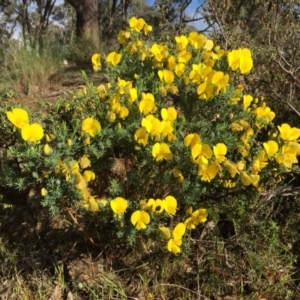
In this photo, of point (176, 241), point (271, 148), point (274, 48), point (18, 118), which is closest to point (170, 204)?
point (176, 241)

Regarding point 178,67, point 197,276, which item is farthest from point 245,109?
point 197,276

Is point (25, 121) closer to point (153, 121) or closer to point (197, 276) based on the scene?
point (153, 121)

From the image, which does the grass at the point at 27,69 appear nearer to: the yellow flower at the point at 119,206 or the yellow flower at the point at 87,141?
the yellow flower at the point at 87,141

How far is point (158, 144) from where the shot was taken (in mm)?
1817

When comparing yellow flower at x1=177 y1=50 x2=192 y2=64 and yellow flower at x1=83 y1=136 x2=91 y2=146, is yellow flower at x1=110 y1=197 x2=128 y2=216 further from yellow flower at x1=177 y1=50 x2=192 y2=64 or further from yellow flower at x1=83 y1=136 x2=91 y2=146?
yellow flower at x1=177 y1=50 x2=192 y2=64

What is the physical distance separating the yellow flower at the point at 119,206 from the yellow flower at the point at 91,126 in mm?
306

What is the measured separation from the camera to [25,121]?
5.90 ft

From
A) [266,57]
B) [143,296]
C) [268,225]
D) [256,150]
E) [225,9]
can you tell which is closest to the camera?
[256,150]

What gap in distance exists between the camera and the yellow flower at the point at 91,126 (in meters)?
1.86

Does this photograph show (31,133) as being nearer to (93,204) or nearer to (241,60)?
(93,204)

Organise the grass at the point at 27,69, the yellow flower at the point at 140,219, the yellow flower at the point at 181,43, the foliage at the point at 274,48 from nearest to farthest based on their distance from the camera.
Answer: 1. the yellow flower at the point at 140,219
2. the yellow flower at the point at 181,43
3. the foliage at the point at 274,48
4. the grass at the point at 27,69

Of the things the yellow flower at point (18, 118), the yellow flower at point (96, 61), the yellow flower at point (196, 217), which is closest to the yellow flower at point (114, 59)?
the yellow flower at point (96, 61)

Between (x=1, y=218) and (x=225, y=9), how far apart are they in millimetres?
2110

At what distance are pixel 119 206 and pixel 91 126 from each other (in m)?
0.37
